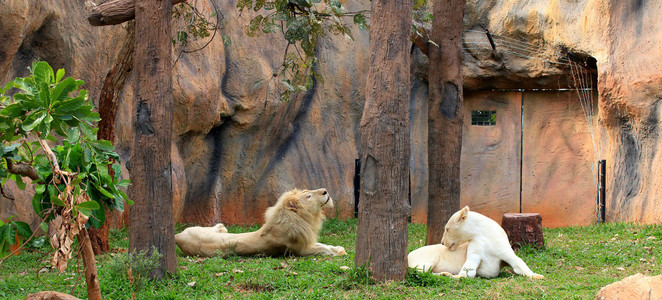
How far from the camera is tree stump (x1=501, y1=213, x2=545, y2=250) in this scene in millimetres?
7945

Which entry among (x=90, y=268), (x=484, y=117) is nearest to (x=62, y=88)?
(x=90, y=268)

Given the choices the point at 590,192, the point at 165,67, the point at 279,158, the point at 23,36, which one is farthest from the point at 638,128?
the point at 23,36

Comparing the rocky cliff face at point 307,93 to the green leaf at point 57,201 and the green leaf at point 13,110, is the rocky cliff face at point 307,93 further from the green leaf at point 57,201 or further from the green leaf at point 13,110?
the green leaf at point 57,201

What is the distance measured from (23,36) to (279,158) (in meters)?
6.06

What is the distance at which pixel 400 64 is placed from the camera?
19.2 feet

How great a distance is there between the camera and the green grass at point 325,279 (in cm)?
555

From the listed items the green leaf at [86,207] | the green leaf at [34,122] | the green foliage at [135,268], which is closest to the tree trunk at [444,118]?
the green foliage at [135,268]

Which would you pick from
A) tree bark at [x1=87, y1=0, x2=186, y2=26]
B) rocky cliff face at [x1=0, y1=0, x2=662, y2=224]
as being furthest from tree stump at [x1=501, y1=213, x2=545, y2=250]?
tree bark at [x1=87, y1=0, x2=186, y2=26]

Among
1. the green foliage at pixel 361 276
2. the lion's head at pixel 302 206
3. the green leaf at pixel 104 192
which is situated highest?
the green leaf at pixel 104 192

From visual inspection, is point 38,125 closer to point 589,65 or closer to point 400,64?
point 400,64

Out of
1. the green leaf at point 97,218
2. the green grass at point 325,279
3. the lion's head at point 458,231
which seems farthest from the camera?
the lion's head at point 458,231

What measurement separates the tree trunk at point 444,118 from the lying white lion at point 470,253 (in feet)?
4.13

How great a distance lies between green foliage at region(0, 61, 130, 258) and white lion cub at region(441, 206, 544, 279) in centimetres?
378

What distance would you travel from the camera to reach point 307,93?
44.8 ft
